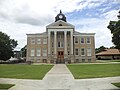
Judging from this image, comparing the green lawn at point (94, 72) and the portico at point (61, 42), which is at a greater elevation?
the portico at point (61, 42)

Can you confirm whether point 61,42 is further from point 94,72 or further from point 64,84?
point 64,84

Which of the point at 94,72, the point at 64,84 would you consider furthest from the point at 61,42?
the point at 64,84

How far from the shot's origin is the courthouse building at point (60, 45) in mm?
61250

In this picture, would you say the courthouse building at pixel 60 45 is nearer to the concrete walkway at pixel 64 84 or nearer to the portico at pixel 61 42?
the portico at pixel 61 42

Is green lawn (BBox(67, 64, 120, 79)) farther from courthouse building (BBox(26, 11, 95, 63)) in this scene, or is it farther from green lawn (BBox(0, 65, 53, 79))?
courthouse building (BBox(26, 11, 95, 63))

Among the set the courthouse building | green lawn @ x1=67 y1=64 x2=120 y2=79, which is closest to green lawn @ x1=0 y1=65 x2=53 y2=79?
green lawn @ x1=67 y1=64 x2=120 y2=79

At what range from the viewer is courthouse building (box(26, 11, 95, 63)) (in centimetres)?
6125

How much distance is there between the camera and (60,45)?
202ft

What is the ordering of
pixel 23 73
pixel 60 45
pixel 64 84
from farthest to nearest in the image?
1. pixel 60 45
2. pixel 23 73
3. pixel 64 84

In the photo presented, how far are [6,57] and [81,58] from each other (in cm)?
2118

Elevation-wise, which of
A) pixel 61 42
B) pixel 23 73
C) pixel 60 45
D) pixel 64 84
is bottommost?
pixel 64 84

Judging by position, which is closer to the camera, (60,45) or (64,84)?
(64,84)

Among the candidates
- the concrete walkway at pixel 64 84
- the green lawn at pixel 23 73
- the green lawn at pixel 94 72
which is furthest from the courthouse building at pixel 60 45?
the concrete walkway at pixel 64 84

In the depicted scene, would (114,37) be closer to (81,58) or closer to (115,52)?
(81,58)
